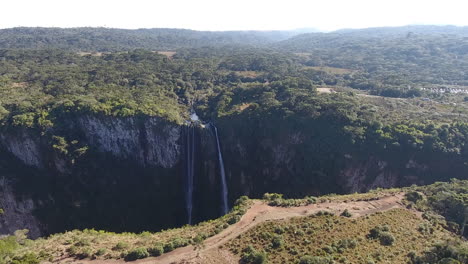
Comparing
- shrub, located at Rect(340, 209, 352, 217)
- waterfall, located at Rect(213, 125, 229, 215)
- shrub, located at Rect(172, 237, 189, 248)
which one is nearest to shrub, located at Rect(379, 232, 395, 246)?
shrub, located at Rect(340, 209, 352, 217)

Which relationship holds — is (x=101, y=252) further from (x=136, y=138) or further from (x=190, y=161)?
(x=190, y=161)

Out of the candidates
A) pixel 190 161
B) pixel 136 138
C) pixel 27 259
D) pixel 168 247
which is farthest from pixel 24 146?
pixel 168 247

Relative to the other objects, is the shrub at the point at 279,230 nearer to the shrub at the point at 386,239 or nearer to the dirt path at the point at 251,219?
the dirt path at the point at 251,219

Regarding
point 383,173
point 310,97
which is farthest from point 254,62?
point 383,173

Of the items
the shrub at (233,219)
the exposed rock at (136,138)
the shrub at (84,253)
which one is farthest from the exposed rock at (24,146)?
the shrub at (233,219)

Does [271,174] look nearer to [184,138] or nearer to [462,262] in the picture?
[184,138]
